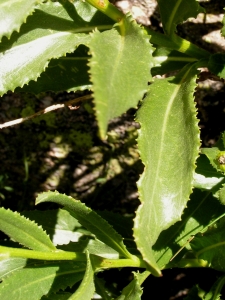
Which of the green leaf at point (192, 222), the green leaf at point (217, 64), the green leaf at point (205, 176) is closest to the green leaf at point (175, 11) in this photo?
the green leaf at point (217, 64)

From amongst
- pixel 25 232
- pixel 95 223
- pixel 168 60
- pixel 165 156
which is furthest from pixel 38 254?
pixel 168 60

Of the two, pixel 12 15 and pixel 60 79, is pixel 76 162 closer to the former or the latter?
pixel 60 79

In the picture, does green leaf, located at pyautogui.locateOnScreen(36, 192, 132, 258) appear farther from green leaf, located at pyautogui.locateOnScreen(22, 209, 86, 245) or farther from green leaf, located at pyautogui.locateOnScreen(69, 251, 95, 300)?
green leaf, located at pyautogui.locateOnScreen(22, 209, 86, 245)

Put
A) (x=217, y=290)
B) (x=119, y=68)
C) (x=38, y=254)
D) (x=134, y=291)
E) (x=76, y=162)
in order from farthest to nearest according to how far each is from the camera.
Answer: (x=76, y=162)
(x=217, y=290)
(x=134, y=291)
(x=38, y=254)
(x=119, y=68)

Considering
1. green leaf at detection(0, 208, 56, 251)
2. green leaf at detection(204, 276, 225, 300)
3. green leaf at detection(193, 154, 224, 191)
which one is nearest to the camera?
green leaf at detection(0, 208, 56, 251)

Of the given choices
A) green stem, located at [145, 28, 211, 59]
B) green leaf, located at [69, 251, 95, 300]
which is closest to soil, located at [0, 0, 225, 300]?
green stem, located at [145, 28, 211, 59]

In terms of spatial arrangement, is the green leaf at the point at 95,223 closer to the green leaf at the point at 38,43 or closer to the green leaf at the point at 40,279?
the green leaf at the point at 40,279

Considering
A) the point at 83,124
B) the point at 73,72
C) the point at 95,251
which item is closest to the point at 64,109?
the point at 83,124
